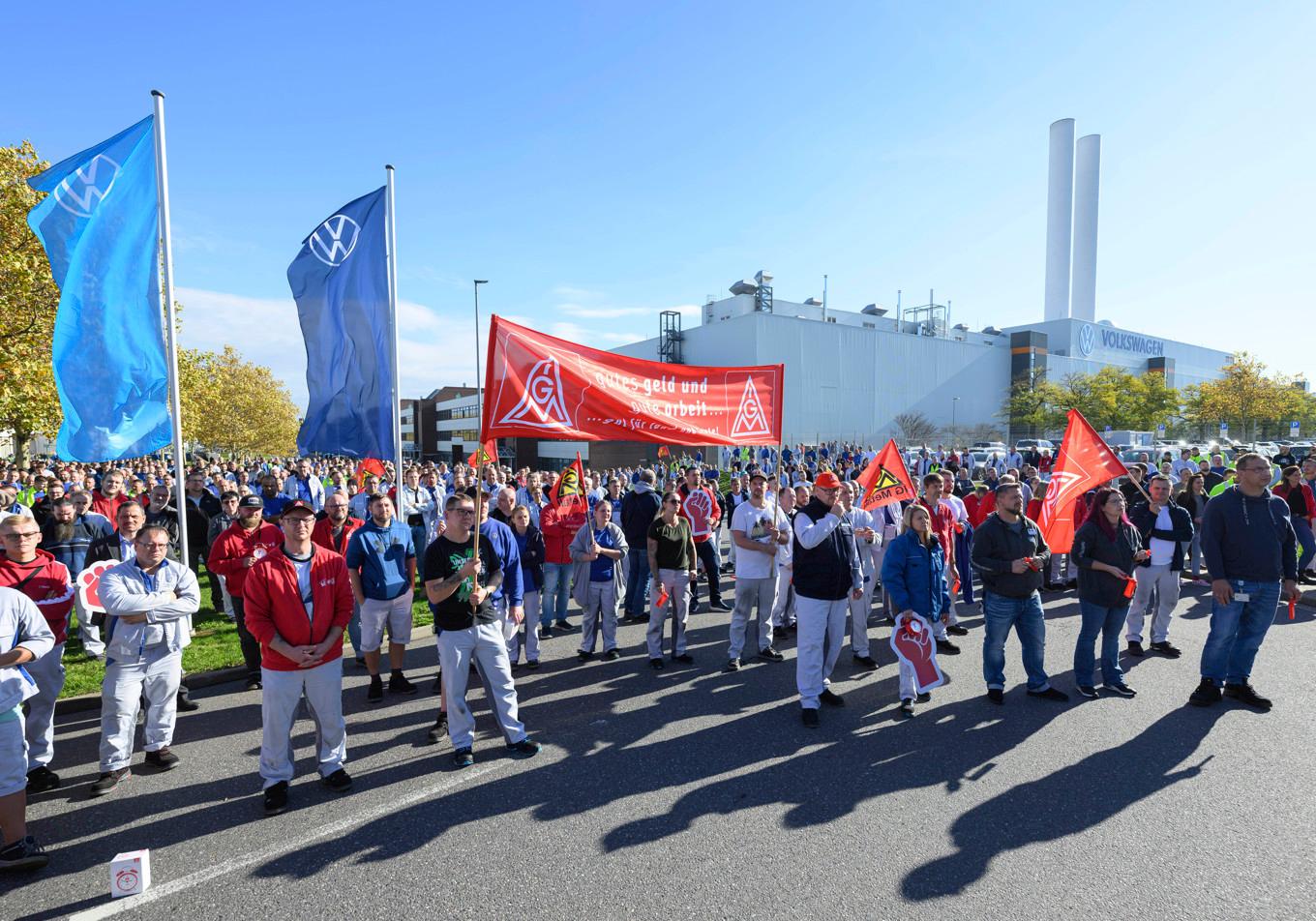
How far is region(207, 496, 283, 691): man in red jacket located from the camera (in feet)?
21.0

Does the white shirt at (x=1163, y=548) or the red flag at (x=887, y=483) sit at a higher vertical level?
the red flag at (x=887, y=483)

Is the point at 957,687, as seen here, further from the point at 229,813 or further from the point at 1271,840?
the point at 229,813

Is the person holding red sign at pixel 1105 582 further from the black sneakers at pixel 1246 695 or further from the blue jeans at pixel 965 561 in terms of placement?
the blue jeans at pixel 965 561

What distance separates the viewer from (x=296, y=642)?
14.6 ft

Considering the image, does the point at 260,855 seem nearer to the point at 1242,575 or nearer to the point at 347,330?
the point at 347,330

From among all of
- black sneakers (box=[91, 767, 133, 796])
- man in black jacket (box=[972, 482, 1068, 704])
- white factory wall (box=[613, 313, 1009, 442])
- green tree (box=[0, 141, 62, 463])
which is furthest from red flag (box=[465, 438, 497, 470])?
white factory wall (box=[613, 313, 1009, 442])

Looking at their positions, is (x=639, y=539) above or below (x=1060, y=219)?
below

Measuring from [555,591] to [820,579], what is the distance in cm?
419

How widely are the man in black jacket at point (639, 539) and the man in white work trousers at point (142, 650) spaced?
5.36 meters

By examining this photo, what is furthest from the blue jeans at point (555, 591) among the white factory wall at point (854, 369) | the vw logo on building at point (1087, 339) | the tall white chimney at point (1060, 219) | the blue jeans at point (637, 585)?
the tall white chimney at point (1060, 219)

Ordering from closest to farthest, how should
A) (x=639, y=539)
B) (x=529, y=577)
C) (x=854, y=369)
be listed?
1. (x=529, y=577)
2. (x=639, y=539)
3. (x=854, y=369)

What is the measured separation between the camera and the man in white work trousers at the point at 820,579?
581 centimetres

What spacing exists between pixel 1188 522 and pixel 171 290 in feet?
37.2

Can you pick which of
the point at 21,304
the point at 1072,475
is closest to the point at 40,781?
the point at 1072,475
